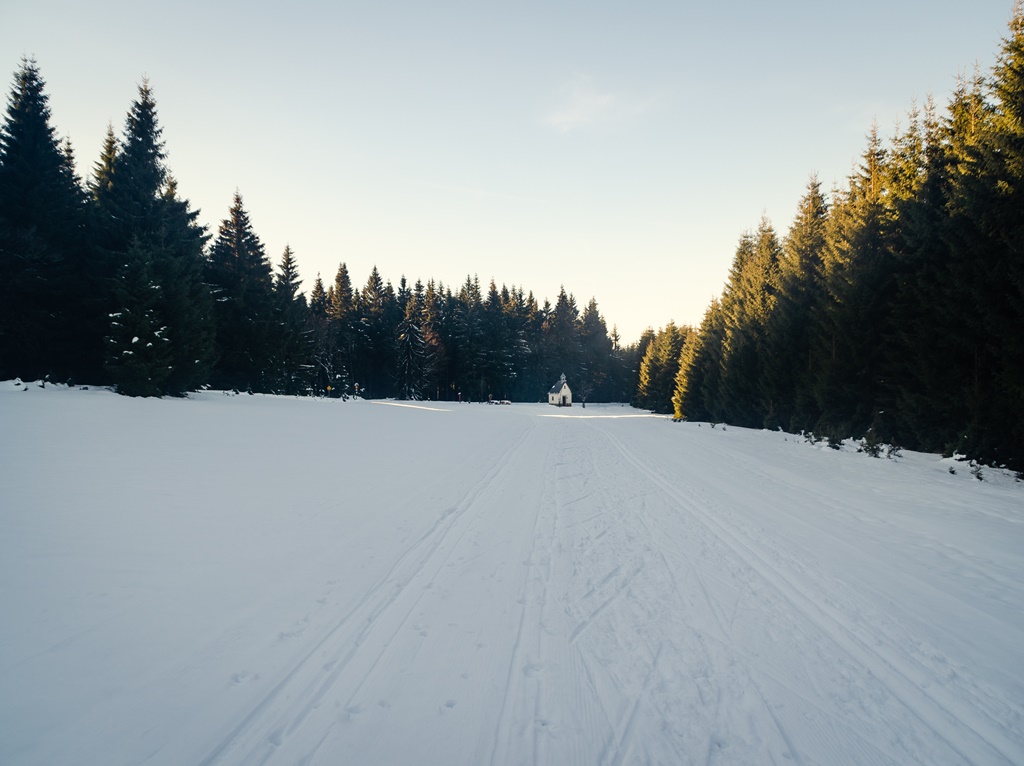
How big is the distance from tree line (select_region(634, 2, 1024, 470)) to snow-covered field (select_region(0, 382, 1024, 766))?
16.2 feet

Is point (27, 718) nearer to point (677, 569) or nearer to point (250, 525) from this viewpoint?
point (250, 525)

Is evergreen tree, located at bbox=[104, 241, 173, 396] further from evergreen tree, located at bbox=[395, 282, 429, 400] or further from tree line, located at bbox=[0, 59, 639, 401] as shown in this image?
evergreen tree, located at bbox=[395, 282, 429, 400]

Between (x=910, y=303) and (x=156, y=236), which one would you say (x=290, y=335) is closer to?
(x=156, y=236)

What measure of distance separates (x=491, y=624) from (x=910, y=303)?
1798 centimetres

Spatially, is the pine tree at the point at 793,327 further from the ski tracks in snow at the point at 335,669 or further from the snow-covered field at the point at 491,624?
the ski tracks in snow at the point at 335,669

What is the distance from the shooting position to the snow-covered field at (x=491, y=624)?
2561 millimetres

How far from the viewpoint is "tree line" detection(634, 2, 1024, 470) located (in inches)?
428

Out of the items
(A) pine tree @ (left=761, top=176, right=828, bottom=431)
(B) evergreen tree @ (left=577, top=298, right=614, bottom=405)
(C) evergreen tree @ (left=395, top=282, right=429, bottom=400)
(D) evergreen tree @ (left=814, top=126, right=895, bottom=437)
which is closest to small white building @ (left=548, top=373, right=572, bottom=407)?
(B) evergreen tree @ (left=577, top=298, right=614, bottom=405)

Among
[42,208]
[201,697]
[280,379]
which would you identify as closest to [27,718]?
[201,697]

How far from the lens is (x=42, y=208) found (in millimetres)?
19875

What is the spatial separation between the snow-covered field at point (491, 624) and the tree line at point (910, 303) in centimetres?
493

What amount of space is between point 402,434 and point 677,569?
51.0 feet

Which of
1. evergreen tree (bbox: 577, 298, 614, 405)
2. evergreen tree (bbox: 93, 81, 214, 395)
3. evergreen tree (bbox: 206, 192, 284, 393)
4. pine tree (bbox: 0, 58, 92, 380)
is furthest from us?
evergreen tree (bbox: 577, 298, 614, 405)

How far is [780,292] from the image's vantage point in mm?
24328
